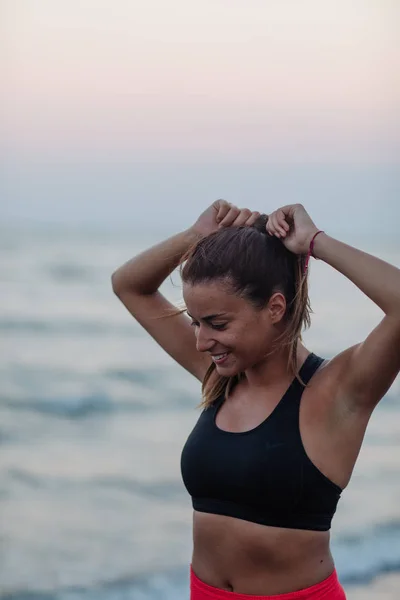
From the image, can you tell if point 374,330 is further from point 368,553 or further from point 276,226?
point 368,553

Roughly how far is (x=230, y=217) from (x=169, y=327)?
44 centimetres

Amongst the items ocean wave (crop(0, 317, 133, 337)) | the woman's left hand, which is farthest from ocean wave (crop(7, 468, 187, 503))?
the woman's left hand

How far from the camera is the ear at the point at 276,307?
230 cm

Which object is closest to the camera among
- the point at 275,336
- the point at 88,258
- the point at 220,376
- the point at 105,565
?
the point at 275,336

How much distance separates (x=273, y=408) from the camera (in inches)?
92.2

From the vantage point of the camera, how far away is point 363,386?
2205 millimetres

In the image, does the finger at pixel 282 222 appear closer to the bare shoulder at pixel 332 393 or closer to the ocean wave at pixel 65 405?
the bare shoulder at pixel 332 393

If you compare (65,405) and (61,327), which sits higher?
(61,327)

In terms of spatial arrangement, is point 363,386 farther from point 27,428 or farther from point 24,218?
Answer: point 24,218

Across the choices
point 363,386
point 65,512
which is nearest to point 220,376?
point 363,386

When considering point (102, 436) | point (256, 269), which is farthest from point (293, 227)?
point (102, 436)

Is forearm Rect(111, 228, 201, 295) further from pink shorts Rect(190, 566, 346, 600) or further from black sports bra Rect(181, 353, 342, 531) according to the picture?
pink shorts Rect(190, 566, 346, 600)

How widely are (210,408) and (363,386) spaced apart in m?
0.42

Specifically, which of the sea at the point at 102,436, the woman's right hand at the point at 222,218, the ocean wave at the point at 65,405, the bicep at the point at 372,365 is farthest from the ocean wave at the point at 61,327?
the bicep at the point at 372,365
